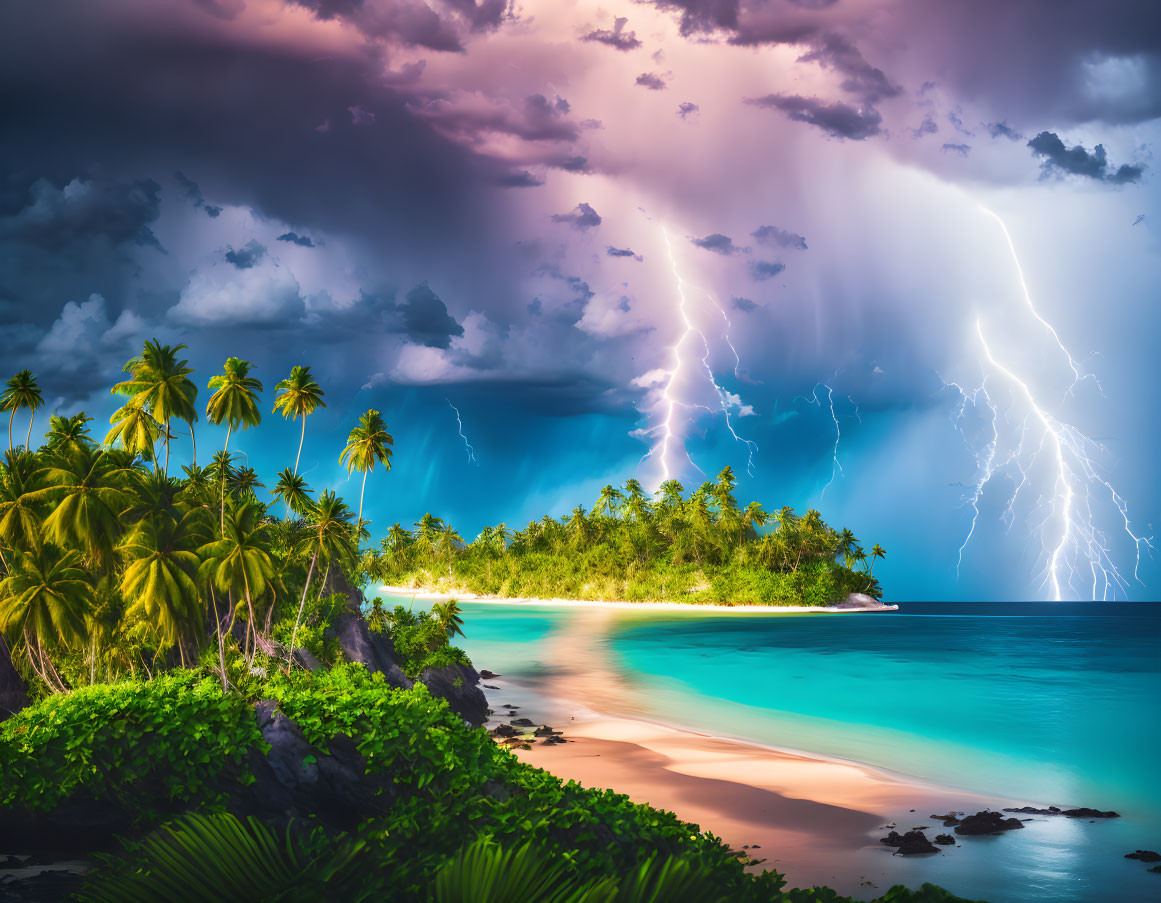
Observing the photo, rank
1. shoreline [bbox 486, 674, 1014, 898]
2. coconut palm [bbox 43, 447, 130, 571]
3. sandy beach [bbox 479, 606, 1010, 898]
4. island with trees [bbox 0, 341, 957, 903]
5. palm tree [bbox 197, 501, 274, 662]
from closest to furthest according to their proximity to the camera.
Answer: island with trees [bbox 0, 341, 957, 903]
shoreline [bbox 486, 674, 1014, 898]
sandy beach [bbox 479, 606, 1010, 898]
coconut palm [bbox 43, 447, 130, 571]
palm tree [bbox 197, 501, 274, 662]

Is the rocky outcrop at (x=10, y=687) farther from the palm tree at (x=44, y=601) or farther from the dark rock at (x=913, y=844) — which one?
the dark rock at (x=913, y=844)

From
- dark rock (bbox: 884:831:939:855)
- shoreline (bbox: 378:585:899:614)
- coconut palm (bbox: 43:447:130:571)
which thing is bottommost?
dark rock (bbox: 884:831:939:855)

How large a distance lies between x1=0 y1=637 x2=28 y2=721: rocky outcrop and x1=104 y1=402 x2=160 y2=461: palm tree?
683cm

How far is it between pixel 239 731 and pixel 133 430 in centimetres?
1546

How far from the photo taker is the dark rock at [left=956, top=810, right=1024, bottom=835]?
13.9m

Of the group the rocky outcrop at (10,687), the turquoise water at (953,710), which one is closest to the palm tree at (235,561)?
the rocky outcrop at (10,687)

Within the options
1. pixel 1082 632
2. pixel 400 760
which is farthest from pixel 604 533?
pixel 400 760

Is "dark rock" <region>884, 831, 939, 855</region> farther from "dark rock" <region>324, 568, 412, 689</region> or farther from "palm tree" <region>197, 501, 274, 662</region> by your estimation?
"palm tree" <region>197, 501, 274, 662</region>

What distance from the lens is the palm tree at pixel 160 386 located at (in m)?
20.9

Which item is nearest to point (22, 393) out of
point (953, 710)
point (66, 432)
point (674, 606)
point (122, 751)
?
point (66, 432)

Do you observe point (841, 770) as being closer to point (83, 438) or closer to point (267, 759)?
point (267, 759)

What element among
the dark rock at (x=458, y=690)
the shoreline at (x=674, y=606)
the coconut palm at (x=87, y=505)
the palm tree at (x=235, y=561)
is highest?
the shoreline at (x=674, y=606)

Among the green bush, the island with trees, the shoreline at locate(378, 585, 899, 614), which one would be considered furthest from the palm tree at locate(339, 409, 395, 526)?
the shoreline at locate(378, 585, 899, 614)

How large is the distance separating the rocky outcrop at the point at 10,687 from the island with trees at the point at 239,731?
9cm
